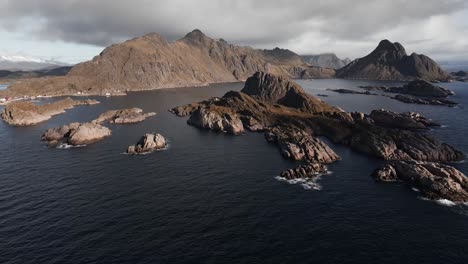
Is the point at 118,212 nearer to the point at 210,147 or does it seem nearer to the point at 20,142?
the point at 210,147

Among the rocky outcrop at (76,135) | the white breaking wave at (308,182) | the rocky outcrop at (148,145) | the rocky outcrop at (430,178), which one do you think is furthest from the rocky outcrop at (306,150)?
the rocky outcrop at (76,135)

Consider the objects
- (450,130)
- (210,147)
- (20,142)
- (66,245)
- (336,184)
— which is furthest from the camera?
(450,130)

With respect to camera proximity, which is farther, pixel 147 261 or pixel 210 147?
pixel 210 147

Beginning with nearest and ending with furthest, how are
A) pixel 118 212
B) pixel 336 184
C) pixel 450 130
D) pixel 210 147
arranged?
1. pixel 118 212
2. pixel 336 184
3. pixel 210 147
4. pixel 450 130

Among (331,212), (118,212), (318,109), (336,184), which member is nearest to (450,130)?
(318,109)

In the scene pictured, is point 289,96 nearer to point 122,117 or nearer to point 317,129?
point 317,129

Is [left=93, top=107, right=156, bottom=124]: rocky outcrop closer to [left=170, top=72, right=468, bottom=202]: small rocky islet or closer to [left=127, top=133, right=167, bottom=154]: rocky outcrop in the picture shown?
[left=170, top=72, right=468, bottom=202]: small rocky islet
